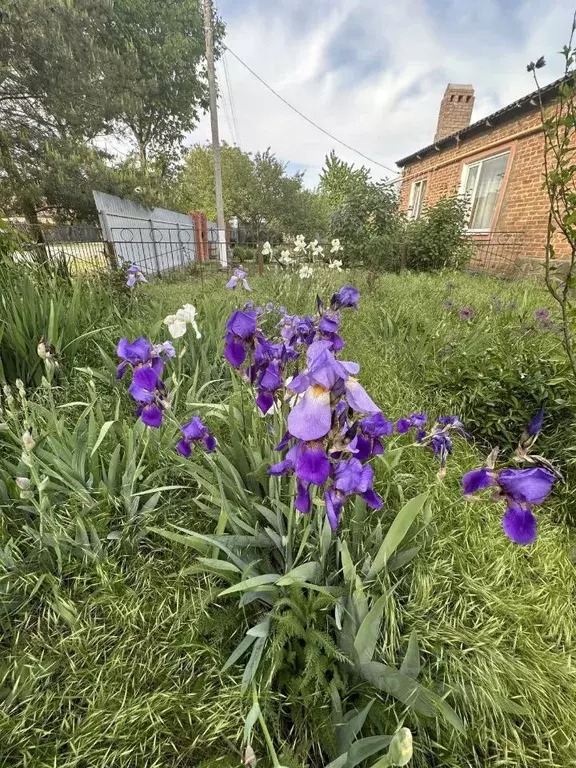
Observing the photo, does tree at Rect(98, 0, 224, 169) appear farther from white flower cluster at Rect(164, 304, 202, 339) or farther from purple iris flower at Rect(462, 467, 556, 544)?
purple iris flower at Rect(462, 467, 556, 544)

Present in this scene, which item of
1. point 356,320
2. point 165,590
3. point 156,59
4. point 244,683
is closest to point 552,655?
point 244,683

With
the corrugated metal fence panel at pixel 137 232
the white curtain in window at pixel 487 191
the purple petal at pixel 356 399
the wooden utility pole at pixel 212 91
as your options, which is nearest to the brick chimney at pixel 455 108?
the white curtain in window at pixel 487 191

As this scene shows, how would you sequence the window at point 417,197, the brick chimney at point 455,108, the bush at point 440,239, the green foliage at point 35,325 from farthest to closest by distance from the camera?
the window at point 417,197 → the brick chimney at point 455,108 → the bush at point 440,239 → the green foliage at point 35,325

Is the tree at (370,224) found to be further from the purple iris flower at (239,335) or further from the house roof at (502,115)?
the purple iris flower at (239,335)

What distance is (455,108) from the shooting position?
12.6 meters

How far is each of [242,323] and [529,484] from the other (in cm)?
80

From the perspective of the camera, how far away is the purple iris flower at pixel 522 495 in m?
0.71

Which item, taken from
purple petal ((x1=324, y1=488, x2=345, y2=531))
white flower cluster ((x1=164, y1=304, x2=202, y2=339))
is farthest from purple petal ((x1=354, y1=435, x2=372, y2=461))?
white flower cluster ((x1=164, y1=304, x2=202, y2=339))

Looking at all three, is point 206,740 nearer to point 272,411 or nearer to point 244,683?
point 244,683

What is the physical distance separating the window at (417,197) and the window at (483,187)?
278cm

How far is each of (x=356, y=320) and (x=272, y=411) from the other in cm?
305

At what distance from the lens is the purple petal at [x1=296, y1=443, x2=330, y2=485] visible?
0.73 metres

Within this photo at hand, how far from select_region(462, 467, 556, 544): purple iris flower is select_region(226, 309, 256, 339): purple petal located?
737 millimetres

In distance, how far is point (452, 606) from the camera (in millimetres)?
1278
